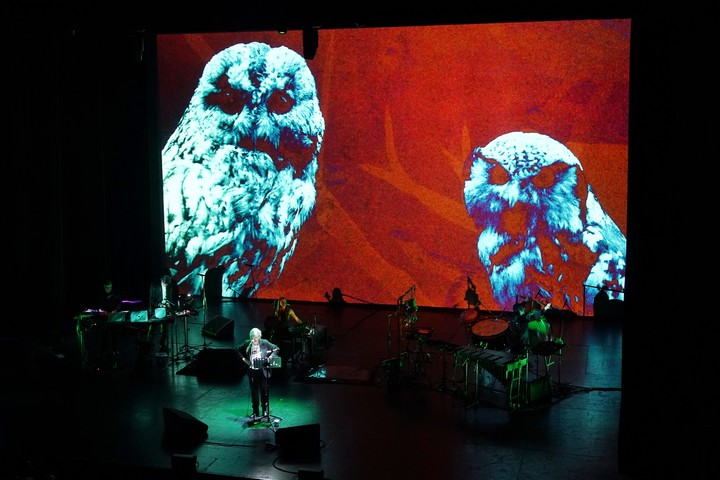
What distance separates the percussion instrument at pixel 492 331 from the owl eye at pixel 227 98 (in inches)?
255

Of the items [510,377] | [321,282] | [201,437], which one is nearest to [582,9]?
[510,377]

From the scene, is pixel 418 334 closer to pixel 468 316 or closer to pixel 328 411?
pixel 468 316

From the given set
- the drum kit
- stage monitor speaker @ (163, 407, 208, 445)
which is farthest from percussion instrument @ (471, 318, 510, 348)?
stage monitor speaker @ (163, 407, 208, 445)

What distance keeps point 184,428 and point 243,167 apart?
6.90 m

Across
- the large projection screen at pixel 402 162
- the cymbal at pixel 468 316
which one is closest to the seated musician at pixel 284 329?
the cymbal at pixel 468 316

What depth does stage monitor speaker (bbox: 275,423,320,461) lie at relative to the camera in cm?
852

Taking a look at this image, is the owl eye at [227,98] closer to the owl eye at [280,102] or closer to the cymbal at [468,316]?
the owl eye at [280,102]

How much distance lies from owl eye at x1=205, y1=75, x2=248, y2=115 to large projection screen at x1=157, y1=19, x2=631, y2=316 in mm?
25

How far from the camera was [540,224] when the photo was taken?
536 inches

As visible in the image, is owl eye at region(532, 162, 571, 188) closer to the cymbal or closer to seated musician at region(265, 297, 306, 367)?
the cymbal

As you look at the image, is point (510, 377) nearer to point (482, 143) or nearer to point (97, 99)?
point (482, 143)

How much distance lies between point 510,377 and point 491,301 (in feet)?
14.5

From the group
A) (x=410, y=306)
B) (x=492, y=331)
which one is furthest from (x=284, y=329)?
(x=492, y=331)

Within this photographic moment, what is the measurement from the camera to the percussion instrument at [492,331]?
34.2 ft
